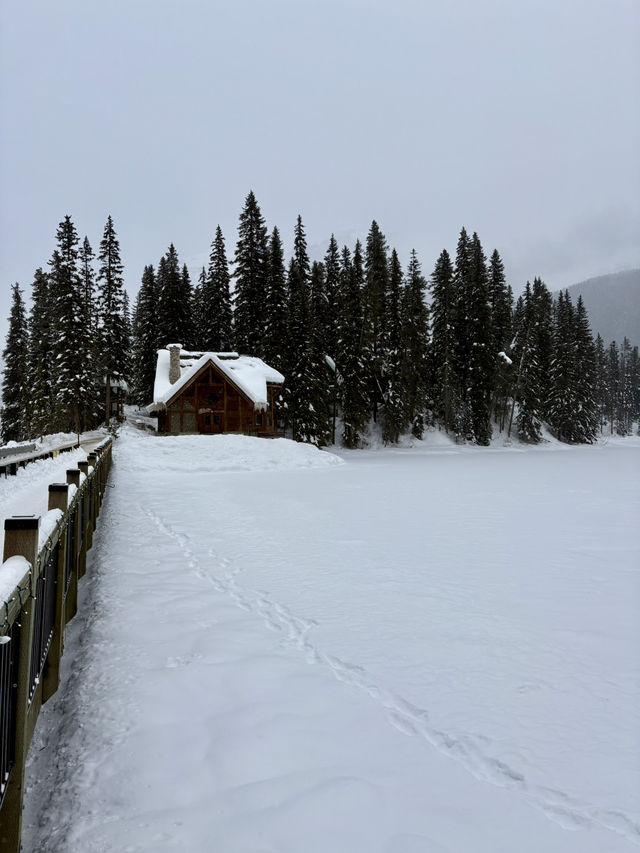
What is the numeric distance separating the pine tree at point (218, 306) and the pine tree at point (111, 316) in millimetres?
7697

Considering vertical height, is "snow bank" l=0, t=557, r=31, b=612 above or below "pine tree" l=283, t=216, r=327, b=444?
below

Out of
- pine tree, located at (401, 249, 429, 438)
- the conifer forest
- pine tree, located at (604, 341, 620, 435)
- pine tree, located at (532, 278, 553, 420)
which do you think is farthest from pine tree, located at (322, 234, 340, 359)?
pine tree, located at (604, 341, 620, 435)

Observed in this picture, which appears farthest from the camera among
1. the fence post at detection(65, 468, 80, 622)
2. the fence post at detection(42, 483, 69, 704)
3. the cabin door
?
the cabin door

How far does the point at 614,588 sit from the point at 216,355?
3334 centimetres

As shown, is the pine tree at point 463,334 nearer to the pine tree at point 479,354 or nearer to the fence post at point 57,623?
the pine tree at point 479,354

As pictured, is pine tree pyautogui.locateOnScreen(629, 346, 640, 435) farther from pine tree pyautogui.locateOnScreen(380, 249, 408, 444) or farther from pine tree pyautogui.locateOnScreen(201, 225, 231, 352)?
pine tree pyautogui.locateOnScreen(201, 225, 231, 352)

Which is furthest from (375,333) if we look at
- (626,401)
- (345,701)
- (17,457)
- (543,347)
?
(626,401)

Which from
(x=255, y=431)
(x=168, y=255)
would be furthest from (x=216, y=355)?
(x=168, y=255)

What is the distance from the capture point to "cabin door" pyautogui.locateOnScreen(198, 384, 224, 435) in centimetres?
3659

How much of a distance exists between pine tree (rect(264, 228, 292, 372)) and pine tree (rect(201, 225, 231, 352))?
6.76m

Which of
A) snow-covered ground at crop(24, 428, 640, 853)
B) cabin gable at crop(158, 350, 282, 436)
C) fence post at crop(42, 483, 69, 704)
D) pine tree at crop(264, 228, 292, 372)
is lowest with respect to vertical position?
snow-covered ground at crop(24, 428, 640, 853)

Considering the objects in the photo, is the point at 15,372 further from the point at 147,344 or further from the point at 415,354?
the point at 415,354

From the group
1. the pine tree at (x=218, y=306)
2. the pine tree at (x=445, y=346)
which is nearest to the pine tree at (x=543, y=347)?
the pine tree at (x=445, y=346)

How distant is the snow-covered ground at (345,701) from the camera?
2635 mm
